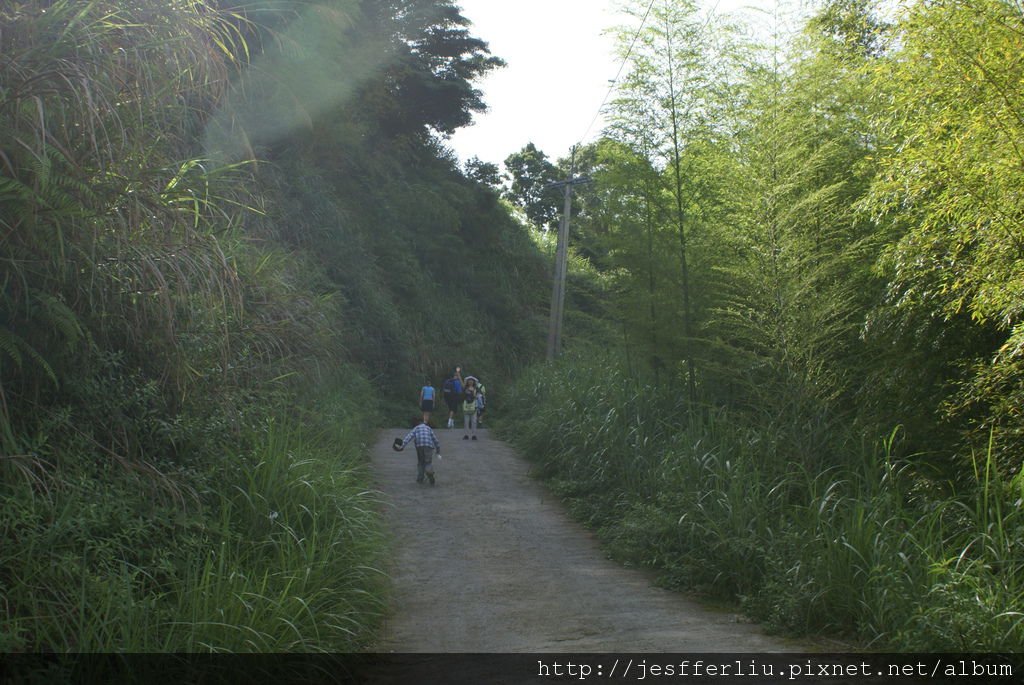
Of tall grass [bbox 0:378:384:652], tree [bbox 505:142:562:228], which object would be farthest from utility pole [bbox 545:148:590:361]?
tree [bbox 505:142:562:228]

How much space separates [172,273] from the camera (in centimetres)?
693

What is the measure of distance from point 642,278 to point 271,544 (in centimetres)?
742

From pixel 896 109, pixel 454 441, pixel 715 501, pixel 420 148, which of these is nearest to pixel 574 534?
pixel 715 501

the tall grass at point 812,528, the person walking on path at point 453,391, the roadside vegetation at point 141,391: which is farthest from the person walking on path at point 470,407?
the roadside vegetation at point 141,391

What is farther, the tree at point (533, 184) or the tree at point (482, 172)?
the tree at point (533, 184)

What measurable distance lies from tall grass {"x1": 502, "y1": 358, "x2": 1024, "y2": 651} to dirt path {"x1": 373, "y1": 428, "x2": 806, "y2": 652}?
406 mm

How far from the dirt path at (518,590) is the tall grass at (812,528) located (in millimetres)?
406

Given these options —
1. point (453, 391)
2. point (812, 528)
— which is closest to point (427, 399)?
point (453, 391)

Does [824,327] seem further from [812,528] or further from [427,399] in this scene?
[427,399]

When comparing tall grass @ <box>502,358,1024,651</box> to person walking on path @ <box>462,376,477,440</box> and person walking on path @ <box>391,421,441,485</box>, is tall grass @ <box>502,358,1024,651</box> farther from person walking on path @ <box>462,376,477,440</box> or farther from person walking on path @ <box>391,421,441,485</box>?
person walking on path @ <box>462,376,477,440</box>

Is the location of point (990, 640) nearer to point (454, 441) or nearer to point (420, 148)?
point (454, 441)

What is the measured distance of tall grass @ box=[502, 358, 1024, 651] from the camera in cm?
594

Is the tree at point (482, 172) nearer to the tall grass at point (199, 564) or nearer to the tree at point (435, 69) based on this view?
the tree at point (435, 69)

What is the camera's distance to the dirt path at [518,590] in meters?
6.54
